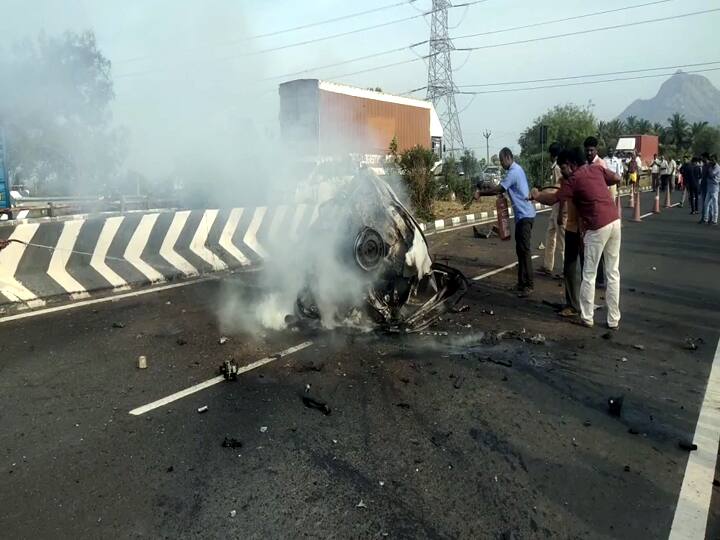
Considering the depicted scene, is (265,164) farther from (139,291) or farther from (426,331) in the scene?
(426,331)

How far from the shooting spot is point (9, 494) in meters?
2.90

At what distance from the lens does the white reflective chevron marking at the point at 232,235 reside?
9592mm

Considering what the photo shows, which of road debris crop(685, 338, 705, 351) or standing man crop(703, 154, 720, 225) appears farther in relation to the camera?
standing man crop(703, 154, 720, 225)

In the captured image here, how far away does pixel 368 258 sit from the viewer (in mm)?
5754

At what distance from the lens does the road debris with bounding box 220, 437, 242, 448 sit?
11.2ft

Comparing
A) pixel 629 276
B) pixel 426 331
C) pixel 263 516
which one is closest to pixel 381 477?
pixel 263 516

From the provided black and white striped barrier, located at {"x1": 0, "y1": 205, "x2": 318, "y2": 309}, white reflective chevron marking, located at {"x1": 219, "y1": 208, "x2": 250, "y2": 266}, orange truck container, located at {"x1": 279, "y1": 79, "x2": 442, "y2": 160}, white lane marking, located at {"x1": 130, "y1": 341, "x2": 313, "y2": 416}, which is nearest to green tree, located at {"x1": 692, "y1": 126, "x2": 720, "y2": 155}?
orange truck container, located at {"x1": 279, "y1": 79, "x2": 442, "y2": 160}

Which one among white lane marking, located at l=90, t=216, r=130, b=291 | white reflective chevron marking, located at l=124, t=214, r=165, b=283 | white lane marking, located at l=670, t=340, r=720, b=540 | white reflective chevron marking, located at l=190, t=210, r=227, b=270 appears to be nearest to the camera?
white lane marking, located at l=670, t=340, r=720, b=540

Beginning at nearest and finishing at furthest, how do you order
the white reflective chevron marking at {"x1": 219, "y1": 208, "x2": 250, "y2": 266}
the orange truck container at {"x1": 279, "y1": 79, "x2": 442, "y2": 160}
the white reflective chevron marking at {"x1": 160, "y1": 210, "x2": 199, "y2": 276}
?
the white reflective chevron marking at {"x1": 160, "y1": 210, "x2": 199, "y2": 276}, the white reflective chevron marking at {"x1": 219, "y1": 208, "x2": 250, "y2": 266}, the orange truck container at {"x1": 279, "y1": 79, "x2": 442, "y2": 160}

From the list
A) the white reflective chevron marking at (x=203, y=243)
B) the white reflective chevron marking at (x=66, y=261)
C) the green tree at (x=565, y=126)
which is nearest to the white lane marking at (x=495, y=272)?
the white reflective chevron marking at (x=203, y=243)

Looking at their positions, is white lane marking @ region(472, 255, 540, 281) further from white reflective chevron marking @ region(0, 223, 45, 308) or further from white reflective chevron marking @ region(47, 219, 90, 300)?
white reflective chevron marking @ region(0, 223, 45, 308)

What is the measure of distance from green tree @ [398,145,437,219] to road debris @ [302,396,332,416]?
40.3 ft

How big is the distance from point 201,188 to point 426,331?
234 inches

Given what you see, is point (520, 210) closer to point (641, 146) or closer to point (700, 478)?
point (700, 478)
